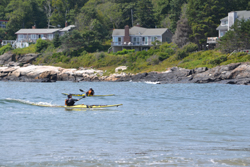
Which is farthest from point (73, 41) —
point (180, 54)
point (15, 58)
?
point (180, 54)

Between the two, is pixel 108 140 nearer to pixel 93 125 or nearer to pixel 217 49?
pixel 93 125

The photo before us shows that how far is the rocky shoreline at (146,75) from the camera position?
172 ft

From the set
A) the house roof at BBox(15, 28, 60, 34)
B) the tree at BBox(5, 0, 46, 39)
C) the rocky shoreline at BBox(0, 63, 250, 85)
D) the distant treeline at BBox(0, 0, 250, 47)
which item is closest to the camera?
the rocky shoreline at BBox(0, 63, 250, 85)

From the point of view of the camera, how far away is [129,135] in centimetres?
1817

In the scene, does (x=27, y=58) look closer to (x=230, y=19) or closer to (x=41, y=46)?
(x=41, y=46)

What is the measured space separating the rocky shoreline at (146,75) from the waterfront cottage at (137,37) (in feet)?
47.8

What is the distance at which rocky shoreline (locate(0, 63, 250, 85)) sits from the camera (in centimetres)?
5247

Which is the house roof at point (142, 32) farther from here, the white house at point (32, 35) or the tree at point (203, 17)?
the white house at point (32, 35)

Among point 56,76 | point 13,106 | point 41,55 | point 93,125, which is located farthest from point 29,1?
point 93,125

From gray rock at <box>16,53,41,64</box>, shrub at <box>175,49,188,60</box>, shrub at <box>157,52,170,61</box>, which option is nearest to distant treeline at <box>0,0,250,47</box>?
shrub at <box>157,52,170,61</box>

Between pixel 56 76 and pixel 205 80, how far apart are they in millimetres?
30166

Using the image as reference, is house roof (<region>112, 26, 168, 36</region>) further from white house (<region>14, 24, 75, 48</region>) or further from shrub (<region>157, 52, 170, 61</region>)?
white house (<region>14, 24, 75, 48</region>)

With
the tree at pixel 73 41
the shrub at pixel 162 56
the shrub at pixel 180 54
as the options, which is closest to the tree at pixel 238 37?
the shrub at pixel 180 54

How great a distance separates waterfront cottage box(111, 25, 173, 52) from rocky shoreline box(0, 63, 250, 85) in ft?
47.8
